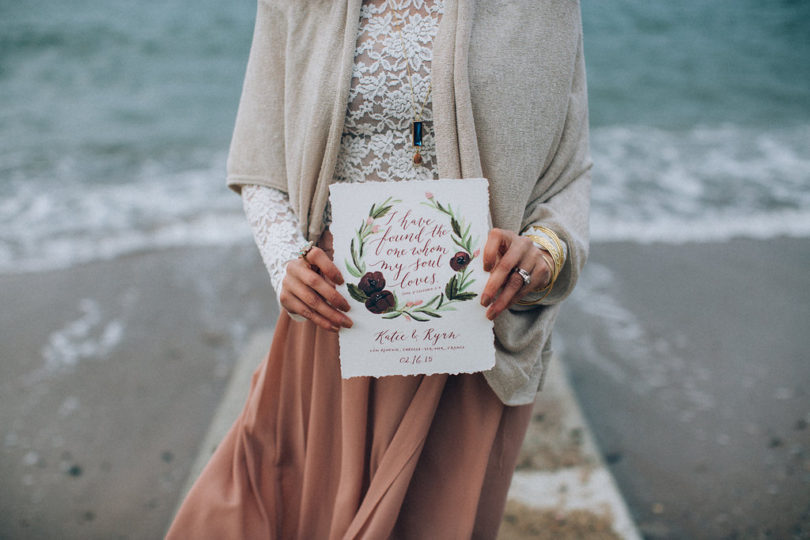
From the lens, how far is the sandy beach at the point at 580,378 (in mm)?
2295

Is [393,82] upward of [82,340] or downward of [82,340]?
upward

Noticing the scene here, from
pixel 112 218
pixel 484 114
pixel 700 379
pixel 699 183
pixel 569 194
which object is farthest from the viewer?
pixel 699 183

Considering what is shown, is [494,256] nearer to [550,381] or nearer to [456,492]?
[456,492]

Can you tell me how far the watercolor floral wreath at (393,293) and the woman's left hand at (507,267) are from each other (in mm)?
32

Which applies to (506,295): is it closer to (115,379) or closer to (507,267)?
(507,267)

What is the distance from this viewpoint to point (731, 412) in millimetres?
2693

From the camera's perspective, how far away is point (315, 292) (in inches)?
42.1

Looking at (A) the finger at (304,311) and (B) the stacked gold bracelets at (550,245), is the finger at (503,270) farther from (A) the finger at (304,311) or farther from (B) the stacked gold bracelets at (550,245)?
(A) the finger at (304,311)

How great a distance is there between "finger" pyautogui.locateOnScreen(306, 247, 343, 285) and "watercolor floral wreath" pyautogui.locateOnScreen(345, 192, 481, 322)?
0.03 metres

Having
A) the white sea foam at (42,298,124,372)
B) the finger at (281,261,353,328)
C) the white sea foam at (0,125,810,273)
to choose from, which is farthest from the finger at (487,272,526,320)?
the white sea foam at (0,125,810,273)

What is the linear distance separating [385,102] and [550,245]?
17.4 inches

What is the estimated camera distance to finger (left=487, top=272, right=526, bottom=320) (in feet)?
3.48

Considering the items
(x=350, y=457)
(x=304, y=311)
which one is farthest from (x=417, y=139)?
(x=350, y=457)

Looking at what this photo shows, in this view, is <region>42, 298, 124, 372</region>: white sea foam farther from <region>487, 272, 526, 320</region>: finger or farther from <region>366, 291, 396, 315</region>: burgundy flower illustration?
<region>487, 272, 526, 320</region>: finger
